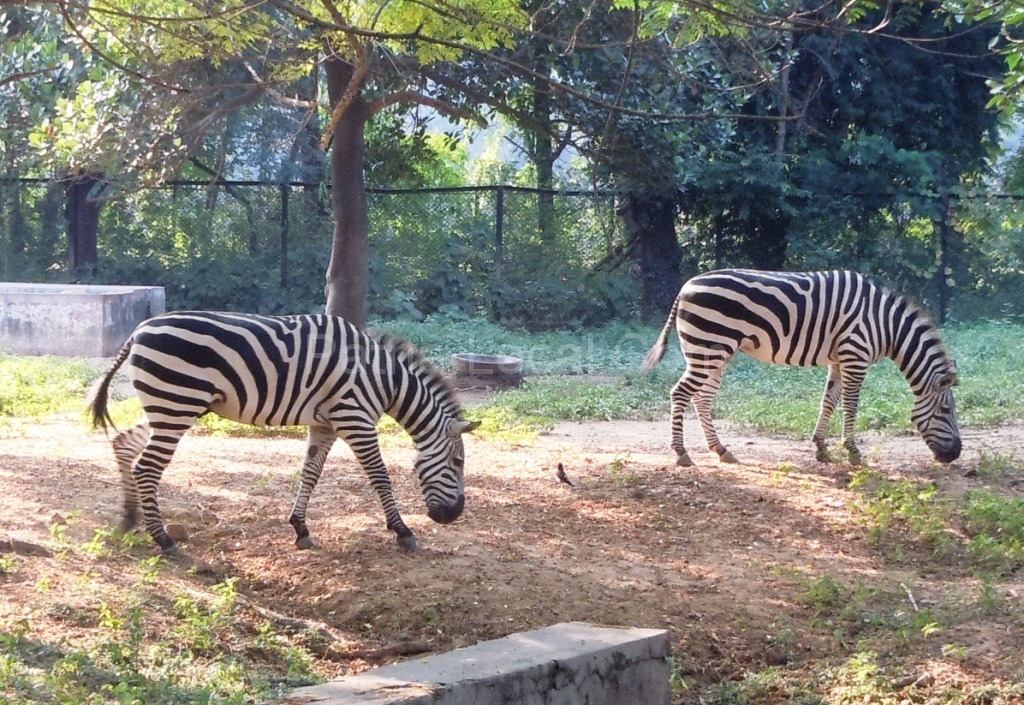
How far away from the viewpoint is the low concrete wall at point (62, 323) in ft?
46.2

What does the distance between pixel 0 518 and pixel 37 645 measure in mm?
2343

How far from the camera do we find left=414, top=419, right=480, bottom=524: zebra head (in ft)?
21.6

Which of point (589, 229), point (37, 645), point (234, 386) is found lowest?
point (37, 645)

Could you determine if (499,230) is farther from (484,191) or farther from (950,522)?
(950,522)

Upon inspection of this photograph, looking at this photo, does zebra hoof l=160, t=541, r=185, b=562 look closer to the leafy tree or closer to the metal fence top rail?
the leafy tree

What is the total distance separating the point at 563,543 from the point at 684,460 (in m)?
2.31

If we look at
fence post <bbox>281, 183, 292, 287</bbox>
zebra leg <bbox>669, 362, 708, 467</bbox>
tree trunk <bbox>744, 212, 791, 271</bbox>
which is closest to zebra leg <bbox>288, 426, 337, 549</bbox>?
zebra leg <bbox>669, 362, 708, 467</bbox>

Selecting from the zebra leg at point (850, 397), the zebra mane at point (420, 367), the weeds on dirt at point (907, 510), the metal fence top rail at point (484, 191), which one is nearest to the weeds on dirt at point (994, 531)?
the weeds on dirt at point (907, 510)

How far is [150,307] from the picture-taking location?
15.2 meters

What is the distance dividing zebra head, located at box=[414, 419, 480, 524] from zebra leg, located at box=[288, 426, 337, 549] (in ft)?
1.82

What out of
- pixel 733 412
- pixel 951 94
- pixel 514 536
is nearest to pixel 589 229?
pixel 951 94

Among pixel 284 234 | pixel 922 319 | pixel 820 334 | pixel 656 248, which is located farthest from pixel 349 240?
pixel 656 248

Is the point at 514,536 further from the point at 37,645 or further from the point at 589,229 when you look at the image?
the point at 589,229

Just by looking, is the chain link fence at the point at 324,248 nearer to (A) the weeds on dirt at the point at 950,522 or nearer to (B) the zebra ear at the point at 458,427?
(A) the weeds on dirt at the point at 950,522
